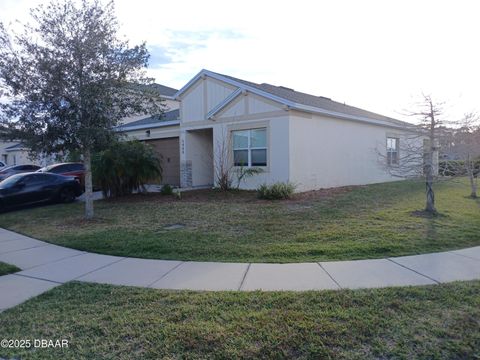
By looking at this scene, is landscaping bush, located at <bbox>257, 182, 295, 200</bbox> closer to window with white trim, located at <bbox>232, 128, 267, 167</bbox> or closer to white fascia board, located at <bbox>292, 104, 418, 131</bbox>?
window with white trim, located at <bbox>232, 128, 267, 167</bbox>

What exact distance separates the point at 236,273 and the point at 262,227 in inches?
109

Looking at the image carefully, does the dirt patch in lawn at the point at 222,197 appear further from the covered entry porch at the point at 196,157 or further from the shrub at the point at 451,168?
the shrub at the point at 451,168

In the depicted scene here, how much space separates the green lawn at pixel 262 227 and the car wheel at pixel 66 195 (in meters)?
1.66

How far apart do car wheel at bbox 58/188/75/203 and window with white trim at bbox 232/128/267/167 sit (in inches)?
272

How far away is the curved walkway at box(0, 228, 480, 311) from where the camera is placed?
4562 mm

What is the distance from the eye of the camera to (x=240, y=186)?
14.3 metres

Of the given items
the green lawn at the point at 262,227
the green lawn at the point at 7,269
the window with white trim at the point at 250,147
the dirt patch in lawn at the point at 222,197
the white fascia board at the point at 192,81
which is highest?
the white fascia board at the point at 192,81

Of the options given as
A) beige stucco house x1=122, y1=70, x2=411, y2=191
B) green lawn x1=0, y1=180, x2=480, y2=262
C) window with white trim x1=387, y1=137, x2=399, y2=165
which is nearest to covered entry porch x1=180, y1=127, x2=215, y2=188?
beige stucco house x1=122, y1=70, x2=411, y2=191

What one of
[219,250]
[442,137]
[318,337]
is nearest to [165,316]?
[318,337]

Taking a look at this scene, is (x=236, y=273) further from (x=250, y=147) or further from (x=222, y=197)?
(x=250, y=147)

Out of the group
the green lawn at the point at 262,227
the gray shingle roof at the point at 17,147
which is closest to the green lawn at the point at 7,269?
the green lawn at the point at 262,227

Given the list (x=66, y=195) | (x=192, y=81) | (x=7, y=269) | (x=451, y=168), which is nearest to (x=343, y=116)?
(x=451, y=168)

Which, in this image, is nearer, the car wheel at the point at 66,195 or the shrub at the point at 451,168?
the shrub at the point at 451,168

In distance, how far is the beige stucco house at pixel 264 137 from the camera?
1299cm
